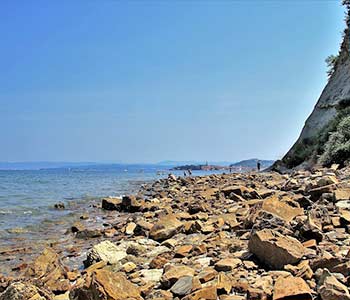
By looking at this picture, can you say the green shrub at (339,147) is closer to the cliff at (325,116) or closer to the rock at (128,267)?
the cliff at (325,116)

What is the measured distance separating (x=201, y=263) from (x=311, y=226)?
169 centimetres

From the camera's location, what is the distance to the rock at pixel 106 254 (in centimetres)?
662

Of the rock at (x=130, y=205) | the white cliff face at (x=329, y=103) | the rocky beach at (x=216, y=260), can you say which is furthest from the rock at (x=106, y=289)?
the white cliff face at (x=329, y=103)

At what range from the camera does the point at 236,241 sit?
20.7 ft

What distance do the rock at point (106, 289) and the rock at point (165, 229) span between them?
3.42 m

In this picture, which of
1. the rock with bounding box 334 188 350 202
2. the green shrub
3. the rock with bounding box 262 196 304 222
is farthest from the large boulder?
the green shrub

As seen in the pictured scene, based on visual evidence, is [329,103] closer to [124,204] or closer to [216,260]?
[124,204]

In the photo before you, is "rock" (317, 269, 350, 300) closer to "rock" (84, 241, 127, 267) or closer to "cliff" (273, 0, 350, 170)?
"rock" (84, 241, 127, 267)

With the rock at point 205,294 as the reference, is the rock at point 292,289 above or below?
above

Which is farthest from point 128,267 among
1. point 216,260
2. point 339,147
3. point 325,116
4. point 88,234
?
point 325,116

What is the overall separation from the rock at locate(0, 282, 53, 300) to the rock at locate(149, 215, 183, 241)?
3.52 meters

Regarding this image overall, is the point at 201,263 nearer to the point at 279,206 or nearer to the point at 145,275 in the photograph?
the point at 145,275

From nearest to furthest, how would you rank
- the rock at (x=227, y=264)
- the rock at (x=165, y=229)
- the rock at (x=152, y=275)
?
the rock at (x=227, y=264) → the rock at (x=152, y=275) → the rock at (x=165, y=229)

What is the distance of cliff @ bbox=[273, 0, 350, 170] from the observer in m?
23.7
